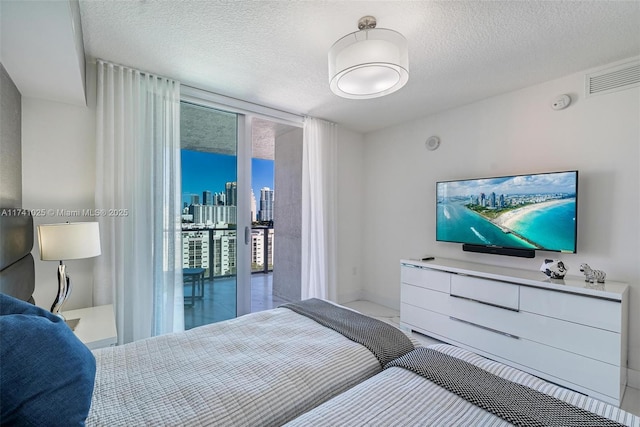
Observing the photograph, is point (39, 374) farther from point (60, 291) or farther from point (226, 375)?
point (60, 291)

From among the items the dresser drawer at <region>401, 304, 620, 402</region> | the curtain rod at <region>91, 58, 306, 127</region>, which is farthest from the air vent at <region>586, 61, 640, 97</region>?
the curtain rod at <region>91, 58, 306, 127</region>

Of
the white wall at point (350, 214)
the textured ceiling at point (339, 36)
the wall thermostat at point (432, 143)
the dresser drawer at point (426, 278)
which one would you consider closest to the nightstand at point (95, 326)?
the textured ceiling at point (339, 36)

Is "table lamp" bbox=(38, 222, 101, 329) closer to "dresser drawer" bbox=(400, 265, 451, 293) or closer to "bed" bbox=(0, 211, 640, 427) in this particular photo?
"bed" bbox=(0, 211, 640, 427)

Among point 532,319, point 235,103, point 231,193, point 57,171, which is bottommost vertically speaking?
point 532,319

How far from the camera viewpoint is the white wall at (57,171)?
2.06 m

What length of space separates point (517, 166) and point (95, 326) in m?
3.70

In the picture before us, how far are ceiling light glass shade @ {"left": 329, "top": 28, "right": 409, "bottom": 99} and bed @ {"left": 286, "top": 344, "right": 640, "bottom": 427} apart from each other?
1608 millimetres

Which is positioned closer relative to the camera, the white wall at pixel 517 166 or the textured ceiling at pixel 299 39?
the textured ceiling at pixel 299 39

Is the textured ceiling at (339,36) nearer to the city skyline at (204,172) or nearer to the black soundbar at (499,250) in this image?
the city skyline at (204,172)

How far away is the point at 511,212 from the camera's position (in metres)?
2.62

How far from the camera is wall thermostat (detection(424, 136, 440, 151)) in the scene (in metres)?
3.36

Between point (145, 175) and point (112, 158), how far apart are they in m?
0.26

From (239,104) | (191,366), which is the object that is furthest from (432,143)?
(191,366)

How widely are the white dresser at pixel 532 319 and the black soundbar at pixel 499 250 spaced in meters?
0.15
